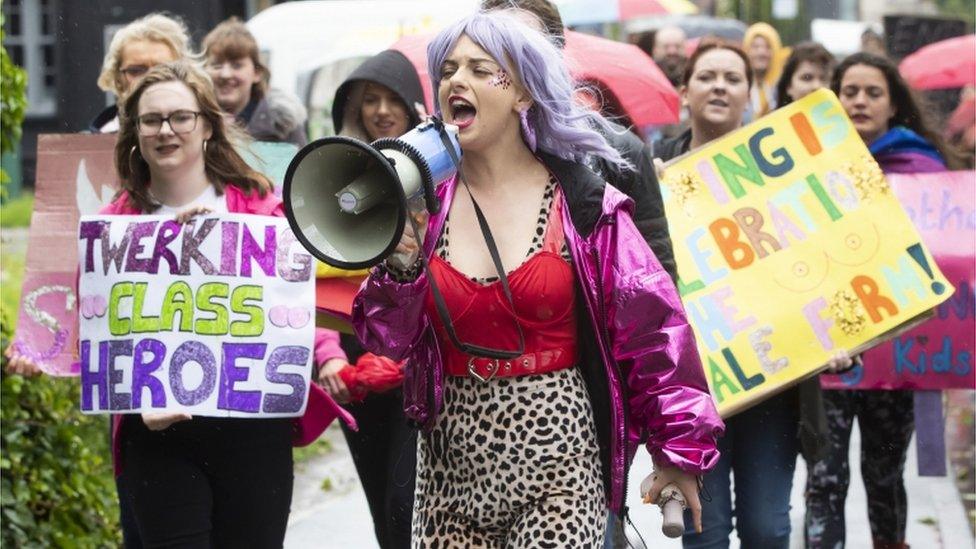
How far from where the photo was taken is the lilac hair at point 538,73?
4371mm

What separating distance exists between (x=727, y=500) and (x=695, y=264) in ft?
2.68

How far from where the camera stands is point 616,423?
4.35 metres

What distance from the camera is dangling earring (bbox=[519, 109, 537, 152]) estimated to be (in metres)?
4.49

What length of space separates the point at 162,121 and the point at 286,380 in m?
0.87

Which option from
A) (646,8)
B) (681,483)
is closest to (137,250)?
(681,483)

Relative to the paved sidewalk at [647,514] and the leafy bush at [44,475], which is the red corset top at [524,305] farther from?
the paved sidewalk at [647,514]

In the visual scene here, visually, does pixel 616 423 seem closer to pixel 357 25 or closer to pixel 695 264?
pixel 695 264

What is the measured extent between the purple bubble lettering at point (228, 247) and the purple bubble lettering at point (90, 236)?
1.19 ft

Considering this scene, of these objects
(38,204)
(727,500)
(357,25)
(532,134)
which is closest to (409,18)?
(357,25)

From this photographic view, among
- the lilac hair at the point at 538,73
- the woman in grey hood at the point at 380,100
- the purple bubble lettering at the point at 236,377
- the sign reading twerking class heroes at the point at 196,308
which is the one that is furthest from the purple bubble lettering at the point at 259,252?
the lilac hair at the point at 538,73

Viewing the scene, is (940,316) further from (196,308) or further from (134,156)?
(134,156)

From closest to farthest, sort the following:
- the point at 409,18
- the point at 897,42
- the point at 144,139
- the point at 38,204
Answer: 1. the point at 144,139
2. the point at 38,204
3. the point at 409,18
4. the point at 897,42

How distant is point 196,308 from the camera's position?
5.52 m

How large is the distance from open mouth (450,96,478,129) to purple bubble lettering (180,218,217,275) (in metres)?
1.40
